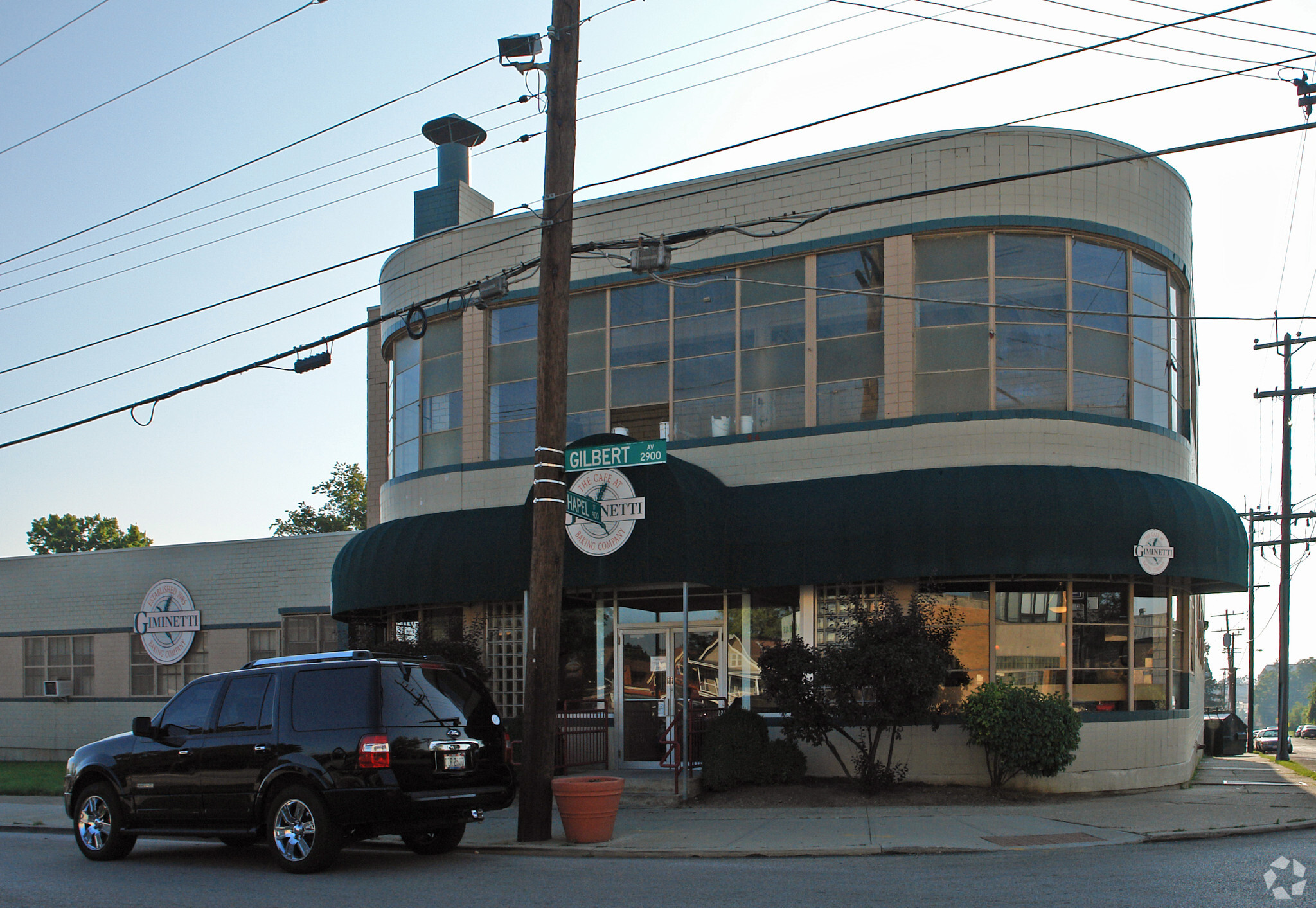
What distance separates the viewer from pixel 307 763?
10516mm

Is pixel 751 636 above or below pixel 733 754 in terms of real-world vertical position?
above

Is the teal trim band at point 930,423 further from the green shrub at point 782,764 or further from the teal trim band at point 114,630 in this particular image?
the teal trim band at point 114,630

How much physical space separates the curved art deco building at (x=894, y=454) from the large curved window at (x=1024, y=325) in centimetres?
4

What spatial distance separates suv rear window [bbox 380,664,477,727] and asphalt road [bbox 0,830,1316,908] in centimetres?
131

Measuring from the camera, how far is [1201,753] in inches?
1013

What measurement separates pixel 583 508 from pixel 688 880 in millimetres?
4745

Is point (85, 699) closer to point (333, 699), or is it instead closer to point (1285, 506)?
point (333, 699)

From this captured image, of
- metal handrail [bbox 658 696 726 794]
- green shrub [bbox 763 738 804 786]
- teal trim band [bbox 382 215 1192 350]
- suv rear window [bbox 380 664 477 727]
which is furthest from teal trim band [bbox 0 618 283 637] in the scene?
suv rear window [bbox 380 664 477 727]

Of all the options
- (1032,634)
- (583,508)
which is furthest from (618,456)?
(1032,634)

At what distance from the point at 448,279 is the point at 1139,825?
13.8 metres

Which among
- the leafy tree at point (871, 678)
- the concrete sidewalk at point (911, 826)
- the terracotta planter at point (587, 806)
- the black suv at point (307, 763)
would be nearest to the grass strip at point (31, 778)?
the concrete sidewalk at point (911, 826)

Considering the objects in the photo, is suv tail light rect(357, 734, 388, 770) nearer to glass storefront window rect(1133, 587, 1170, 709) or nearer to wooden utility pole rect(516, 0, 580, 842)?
wooden utility pole rect(516, 0, 580, 842)

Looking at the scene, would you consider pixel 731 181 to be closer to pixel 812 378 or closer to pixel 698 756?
pixel 812 378

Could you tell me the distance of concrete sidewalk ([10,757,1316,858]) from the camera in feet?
38.2
